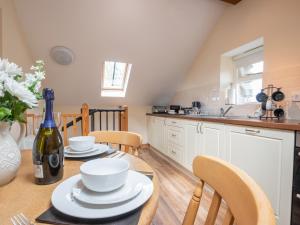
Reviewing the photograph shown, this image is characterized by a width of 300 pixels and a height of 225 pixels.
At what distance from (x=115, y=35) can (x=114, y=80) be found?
128cm

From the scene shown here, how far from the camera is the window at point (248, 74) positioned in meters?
2.38

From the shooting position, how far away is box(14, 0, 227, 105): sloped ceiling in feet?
8.16

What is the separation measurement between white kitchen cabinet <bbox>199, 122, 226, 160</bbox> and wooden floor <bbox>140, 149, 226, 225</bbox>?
47cm

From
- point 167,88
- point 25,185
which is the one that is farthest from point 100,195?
point 167,88

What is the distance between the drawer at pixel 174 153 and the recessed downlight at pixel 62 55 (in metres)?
2.24

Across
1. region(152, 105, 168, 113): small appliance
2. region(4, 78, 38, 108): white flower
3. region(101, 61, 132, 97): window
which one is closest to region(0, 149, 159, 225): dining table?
region(4, 78, 38, 108): white flower

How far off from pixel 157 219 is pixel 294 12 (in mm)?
2418

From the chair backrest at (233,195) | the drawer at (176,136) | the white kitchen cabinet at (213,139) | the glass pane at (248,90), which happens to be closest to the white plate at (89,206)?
the chair backrest at (233,195)

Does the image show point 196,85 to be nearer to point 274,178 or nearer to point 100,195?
point 274,178

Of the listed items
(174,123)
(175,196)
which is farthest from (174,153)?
(175,196)

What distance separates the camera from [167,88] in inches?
161

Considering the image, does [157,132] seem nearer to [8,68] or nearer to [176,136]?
[176,136]

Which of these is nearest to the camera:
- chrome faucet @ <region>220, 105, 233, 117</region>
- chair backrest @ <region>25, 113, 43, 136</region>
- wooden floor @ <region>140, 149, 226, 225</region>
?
chair backrest @ <region>25, 113, 43, 136</region>

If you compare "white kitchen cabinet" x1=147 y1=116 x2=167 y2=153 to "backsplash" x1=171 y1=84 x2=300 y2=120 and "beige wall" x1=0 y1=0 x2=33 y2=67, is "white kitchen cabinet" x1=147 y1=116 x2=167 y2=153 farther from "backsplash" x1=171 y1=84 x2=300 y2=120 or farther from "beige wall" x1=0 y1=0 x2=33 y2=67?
"beige wall" x1=0 y1=0 x2=33 y2=67
